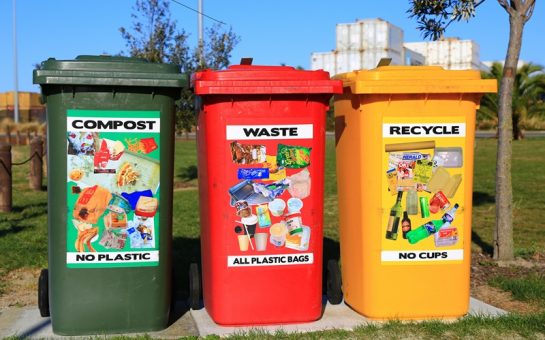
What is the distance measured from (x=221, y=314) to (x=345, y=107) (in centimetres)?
191

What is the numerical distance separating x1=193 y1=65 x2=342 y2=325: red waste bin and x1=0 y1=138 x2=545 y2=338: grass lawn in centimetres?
54

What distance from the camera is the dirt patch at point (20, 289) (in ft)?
20.4

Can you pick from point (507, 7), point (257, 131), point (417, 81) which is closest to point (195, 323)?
point (257, 131)

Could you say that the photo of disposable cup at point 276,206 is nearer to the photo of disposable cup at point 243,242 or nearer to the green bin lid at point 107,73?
the photo of disposable cup at point 243,242

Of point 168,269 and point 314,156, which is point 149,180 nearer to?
point 168,269

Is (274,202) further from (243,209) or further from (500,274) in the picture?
(500,274)

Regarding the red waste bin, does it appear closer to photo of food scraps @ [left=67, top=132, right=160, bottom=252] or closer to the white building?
photo of food scraps @ [left=67, top=132, right=160, bottom=252]

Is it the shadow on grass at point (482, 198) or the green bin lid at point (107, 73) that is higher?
the green bin lid at point (107, 73)

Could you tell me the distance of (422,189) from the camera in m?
5.36

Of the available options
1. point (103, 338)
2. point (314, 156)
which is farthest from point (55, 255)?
point (314, 156)

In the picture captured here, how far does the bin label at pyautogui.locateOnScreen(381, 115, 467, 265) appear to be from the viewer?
209 inches

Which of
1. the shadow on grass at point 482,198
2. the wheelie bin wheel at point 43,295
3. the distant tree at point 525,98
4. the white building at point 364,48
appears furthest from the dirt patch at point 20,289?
the white building at point 364,48

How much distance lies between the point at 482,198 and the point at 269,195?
29.1ft

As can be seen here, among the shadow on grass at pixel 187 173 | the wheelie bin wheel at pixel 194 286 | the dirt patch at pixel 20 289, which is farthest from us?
the shadow on grass at pixel 187 173
